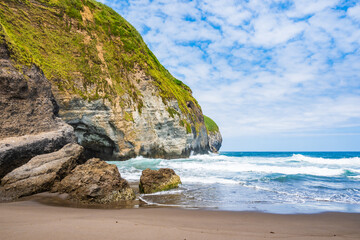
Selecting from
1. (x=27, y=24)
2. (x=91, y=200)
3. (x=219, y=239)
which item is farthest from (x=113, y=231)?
(x=27, y=24)

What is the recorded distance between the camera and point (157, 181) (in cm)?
852

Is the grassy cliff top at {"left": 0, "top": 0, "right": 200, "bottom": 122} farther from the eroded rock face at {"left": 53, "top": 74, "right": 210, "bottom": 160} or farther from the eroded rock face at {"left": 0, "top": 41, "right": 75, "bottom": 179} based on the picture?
the eroded rock face at {"left": 0, "top": 41, "right": 75, "bottom": 179}

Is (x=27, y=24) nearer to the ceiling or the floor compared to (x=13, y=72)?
nearer to the ceiling

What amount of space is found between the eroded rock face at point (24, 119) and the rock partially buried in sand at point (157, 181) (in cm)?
433

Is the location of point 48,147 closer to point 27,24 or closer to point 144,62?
point 27,24

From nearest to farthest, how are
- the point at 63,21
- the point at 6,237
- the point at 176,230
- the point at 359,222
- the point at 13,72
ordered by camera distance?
the point at 6,237 < the point at 176,230 < the point at 359,222 < the point at 13,72 < the point at 63,21

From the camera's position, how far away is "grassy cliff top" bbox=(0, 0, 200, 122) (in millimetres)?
19812

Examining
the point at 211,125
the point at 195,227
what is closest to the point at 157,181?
the point at 195,227

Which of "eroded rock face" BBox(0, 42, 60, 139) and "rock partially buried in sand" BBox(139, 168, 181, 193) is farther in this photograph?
"eroded rock face" BBox(0, 42, 60, 139)

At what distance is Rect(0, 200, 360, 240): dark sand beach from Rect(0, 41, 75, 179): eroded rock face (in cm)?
502

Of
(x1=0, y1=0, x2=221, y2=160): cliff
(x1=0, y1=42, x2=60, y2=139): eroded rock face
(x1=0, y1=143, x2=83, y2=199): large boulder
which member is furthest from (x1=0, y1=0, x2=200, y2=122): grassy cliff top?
(x1=0, y1=143, x2=83, y2=199): large boulder

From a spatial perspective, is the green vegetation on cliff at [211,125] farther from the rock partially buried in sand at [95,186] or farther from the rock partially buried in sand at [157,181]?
the rock partially buried in sand at [95,186]

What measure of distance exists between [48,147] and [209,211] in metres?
7.42

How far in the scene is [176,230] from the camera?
10.6 ft
